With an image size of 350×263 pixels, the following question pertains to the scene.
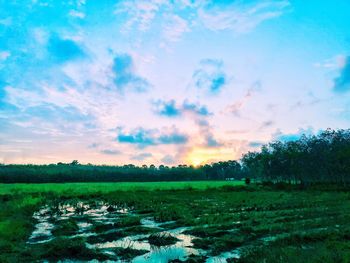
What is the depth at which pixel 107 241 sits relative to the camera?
22.7 metres

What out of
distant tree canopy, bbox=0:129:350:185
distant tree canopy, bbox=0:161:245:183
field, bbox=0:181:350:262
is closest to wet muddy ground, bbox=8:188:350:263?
field, bbox=0:181:350:262

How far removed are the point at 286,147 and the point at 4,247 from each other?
121m

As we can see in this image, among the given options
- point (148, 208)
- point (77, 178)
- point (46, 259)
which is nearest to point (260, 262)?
point (46, 259)

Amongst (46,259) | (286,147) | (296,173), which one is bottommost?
(46,259)

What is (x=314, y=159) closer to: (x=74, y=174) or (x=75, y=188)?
(x=75, y=188)

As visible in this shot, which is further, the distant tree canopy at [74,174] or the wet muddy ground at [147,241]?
the distant tree canopy at [74,174]

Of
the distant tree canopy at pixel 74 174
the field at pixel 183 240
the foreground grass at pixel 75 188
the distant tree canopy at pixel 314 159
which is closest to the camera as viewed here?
the field at pixel 183 240

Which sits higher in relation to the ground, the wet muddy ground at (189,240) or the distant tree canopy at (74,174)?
the distant tree canopy at (74,174)

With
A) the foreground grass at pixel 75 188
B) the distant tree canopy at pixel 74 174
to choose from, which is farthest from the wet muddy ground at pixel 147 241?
the distant tree canopy at pixel 74 174

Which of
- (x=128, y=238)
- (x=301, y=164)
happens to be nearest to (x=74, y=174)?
(x=301, y=164)

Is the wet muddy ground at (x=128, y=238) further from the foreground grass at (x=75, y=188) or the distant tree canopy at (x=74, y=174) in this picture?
the distant tree canopy at (x=74, y=174)

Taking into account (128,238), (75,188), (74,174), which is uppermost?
(74,174)

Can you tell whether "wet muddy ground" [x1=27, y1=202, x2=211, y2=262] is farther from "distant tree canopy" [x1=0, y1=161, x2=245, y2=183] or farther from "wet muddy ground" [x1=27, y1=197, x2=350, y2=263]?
"distant tree canopy" [x1=0, y1=161, x2=245, y2=183]

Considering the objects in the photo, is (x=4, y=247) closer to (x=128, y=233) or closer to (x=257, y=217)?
(x=128, y=233)
